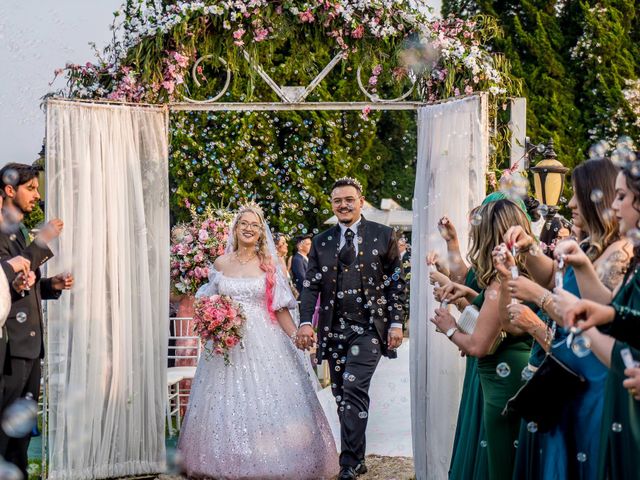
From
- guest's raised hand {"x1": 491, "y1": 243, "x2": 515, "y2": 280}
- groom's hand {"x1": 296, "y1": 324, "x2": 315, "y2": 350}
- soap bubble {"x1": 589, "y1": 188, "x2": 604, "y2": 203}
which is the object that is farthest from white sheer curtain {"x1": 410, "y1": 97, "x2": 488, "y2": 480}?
soap bubble {"x1": 589, "y1": 188, "x2": 604, "y2": 203}

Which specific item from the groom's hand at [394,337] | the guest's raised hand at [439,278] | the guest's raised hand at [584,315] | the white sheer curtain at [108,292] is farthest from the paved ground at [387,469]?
the guest's raised hand at [584,315]

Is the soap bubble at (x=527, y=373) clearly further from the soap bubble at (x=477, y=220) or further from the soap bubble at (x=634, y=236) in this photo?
the soap bubble at (x=634, y=236)

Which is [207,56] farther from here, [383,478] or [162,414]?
[383,478]

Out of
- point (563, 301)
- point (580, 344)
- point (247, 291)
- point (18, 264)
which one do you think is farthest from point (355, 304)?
point (563, 301)

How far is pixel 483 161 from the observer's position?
21.4ft

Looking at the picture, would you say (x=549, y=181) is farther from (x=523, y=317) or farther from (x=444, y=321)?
(x=523, y=317)

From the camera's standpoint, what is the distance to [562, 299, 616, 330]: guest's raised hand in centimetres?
277

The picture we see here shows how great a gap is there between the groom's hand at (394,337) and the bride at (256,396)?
2.42ft

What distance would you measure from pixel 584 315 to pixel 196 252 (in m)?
7.31

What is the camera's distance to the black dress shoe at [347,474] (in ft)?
21.3

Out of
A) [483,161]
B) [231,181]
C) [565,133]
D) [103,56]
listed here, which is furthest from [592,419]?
[565,133]

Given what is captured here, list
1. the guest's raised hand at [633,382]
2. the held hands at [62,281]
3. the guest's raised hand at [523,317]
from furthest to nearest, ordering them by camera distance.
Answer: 1. the held hands at [62,281]
2. the guest's raised hand at [523,317]
3. the guest's raised hand at [633,382]

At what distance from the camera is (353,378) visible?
660 centimetres

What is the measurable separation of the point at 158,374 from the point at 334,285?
1564 millimetres
